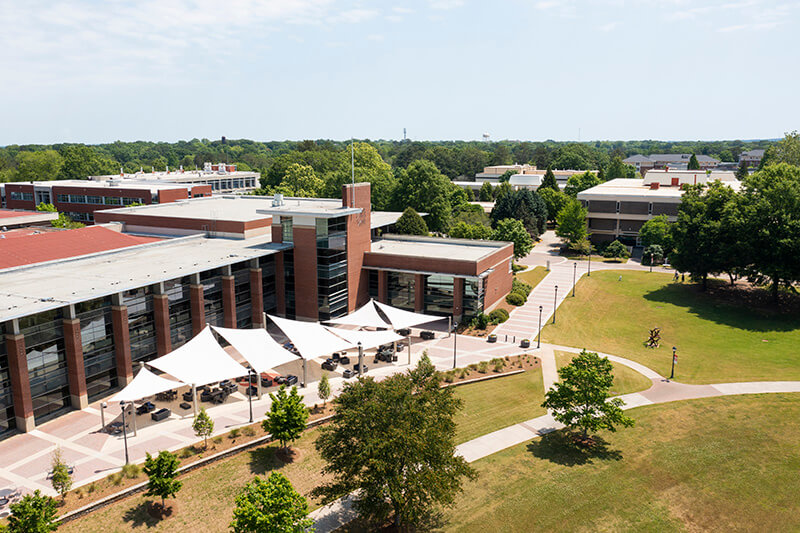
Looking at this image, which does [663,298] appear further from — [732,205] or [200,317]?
[200,317]

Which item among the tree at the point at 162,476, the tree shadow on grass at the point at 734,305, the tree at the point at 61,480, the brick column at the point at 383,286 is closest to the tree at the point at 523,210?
the tree shadow on grass at the point at 734,305

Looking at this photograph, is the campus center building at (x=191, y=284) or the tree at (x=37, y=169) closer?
the campus center building at (x=191, y=284)

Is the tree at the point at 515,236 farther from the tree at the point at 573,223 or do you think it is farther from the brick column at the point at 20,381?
the brick column at the point at 20,381

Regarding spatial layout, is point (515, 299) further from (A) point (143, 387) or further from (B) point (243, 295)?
(A) point (143, 387)

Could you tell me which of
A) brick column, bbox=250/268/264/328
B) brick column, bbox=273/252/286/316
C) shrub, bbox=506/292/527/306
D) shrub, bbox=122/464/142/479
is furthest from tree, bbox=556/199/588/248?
shrub, bbox=122/464/142/479

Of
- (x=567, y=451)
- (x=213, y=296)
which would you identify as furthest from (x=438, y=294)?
(x=567, y=451)

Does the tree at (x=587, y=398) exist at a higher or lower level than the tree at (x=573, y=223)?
lower

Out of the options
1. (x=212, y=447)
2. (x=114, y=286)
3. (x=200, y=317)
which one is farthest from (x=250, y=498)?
(x=200, y=317)
